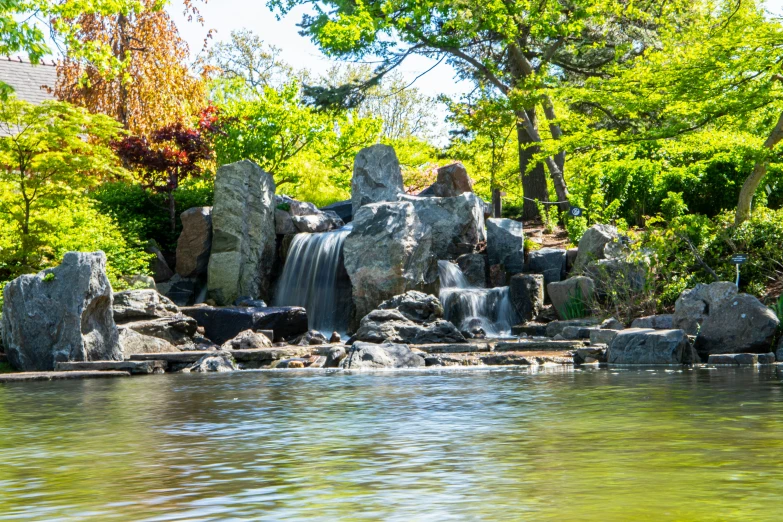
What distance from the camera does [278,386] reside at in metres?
10.8

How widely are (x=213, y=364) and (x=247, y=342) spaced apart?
6.82 ft

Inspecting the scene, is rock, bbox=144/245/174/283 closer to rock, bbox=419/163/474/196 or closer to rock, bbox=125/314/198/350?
rock, bbox=125/314/198/350

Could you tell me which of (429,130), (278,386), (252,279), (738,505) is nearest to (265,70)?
(429,130)

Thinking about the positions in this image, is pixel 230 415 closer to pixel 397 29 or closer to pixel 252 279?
pixel 252 279

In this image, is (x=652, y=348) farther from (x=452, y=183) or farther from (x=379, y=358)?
(x=452, y=183)

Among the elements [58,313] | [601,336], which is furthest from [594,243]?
[58,313]

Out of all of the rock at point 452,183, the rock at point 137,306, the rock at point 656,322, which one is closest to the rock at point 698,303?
the rock at point 656,322

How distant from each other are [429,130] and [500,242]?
28.7m

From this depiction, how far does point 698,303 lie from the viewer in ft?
48.6

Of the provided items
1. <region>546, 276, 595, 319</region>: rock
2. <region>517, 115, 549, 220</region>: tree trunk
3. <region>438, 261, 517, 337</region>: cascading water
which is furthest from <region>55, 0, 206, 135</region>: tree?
<region>546, 276, 595, 319</region>: rock

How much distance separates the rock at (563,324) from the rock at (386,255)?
370 centimetres

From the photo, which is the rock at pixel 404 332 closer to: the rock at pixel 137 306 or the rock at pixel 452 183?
the rock at pixel 137 306

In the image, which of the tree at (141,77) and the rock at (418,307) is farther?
the tree at (141,77)

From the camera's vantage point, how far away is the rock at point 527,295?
2014 centimetres
